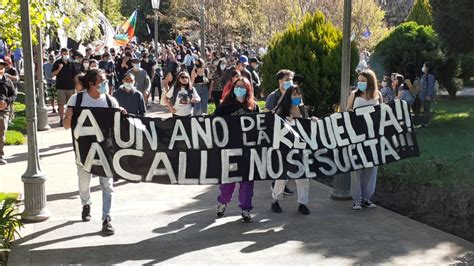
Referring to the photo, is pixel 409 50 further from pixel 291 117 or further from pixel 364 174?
pixel 291 117

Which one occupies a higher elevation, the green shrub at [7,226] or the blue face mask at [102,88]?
the blue face mask at [102,88]

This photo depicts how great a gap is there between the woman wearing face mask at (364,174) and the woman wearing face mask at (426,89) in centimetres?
937

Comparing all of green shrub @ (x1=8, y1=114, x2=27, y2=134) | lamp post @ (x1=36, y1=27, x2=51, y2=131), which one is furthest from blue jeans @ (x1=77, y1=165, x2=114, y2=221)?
lamp post @ (x1=36, y1=27, x2=51, y2=131)

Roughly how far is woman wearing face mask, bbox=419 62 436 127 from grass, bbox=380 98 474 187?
12.6 inches

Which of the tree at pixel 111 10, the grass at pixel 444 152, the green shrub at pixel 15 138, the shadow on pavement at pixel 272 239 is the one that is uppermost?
the tree at pixel 111 10

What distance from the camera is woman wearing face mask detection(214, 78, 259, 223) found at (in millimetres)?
7789

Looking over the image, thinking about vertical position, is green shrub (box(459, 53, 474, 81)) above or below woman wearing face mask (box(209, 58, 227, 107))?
above

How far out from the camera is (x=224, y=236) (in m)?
7.21

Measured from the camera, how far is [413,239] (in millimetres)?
7109

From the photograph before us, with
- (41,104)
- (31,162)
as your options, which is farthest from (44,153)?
(31,162)

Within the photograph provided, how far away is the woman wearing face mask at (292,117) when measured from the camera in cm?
818

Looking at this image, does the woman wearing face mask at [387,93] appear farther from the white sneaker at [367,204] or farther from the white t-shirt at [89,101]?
the white t-shirt at [89,101]

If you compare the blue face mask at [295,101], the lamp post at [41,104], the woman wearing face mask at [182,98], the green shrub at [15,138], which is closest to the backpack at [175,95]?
the woman wearing face mask at [182,98]

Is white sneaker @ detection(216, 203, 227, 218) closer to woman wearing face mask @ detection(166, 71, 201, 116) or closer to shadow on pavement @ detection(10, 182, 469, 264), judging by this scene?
shadow on pavement @ detection(10, 182, 469, 264)
